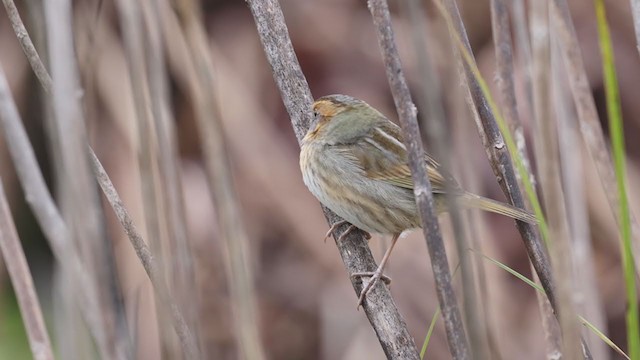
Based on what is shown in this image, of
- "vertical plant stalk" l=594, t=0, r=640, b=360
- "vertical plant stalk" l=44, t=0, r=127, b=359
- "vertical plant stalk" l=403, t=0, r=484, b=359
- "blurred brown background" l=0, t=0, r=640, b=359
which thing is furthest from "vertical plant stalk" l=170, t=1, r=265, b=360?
"blurred brown background" l=0, t=0, r=640, b=359

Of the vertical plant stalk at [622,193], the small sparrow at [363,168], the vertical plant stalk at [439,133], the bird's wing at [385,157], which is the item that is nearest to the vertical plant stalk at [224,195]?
the vertical plant stalk at [439,133]

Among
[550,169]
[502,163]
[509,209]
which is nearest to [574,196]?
[509,209]

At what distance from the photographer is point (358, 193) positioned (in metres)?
2.37

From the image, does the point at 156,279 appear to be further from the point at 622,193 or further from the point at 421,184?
the point at 622,193

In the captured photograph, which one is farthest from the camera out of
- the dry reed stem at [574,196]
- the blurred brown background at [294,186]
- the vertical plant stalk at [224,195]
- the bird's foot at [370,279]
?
the blurred brown background at [294,186]

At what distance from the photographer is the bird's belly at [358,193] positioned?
7.60 feet

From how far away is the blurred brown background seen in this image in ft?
11.8

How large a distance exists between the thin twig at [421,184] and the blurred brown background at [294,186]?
2162 mm

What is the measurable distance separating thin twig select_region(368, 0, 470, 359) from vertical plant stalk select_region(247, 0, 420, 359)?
29cm

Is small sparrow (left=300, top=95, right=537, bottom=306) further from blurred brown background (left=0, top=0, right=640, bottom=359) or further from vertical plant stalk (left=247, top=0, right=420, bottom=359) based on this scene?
blurred brown background (left=0, top=0, right=640, bottom=359)

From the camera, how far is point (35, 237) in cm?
400

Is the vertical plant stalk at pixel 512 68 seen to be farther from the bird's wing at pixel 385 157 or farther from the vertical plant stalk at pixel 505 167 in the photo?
the bird's wing at pixel 385 157

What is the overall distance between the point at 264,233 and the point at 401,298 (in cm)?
66

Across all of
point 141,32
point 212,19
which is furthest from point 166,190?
point 212,19
